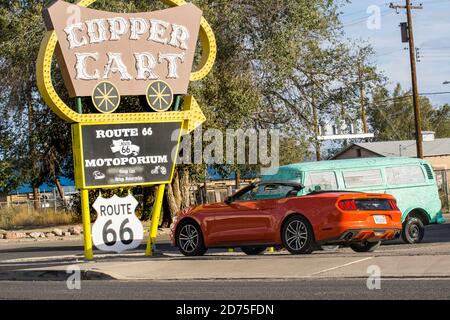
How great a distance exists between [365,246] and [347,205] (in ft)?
6.83

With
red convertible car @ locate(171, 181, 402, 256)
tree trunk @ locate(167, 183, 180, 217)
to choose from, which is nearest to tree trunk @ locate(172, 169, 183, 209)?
tree trunk @ locate(167, 183, 180, 217)

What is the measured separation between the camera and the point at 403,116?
9294cm

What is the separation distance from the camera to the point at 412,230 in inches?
824

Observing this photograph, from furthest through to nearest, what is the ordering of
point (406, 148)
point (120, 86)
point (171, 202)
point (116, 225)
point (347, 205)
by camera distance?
1. point (406, 148)
2. point (171, 202)
3. point (120, 86)
4. point (116, 225)
5. point (347, 205)

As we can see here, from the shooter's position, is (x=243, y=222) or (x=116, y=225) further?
(x=116, y=225)

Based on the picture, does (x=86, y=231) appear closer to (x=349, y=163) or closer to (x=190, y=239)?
(x=190, y=239)

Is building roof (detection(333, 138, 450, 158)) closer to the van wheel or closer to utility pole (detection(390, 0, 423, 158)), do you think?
utility pole (detection(390, 0, 423, 158))

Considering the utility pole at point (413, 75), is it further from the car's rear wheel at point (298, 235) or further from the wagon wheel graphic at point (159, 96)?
the car's rear wheel at point (298, 235)

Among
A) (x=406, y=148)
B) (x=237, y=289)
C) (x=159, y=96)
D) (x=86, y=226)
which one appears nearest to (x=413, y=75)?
(x=406, y=148)

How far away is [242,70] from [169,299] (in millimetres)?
22481

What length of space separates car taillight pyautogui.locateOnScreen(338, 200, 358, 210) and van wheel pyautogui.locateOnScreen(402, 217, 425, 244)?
399 centimetres
